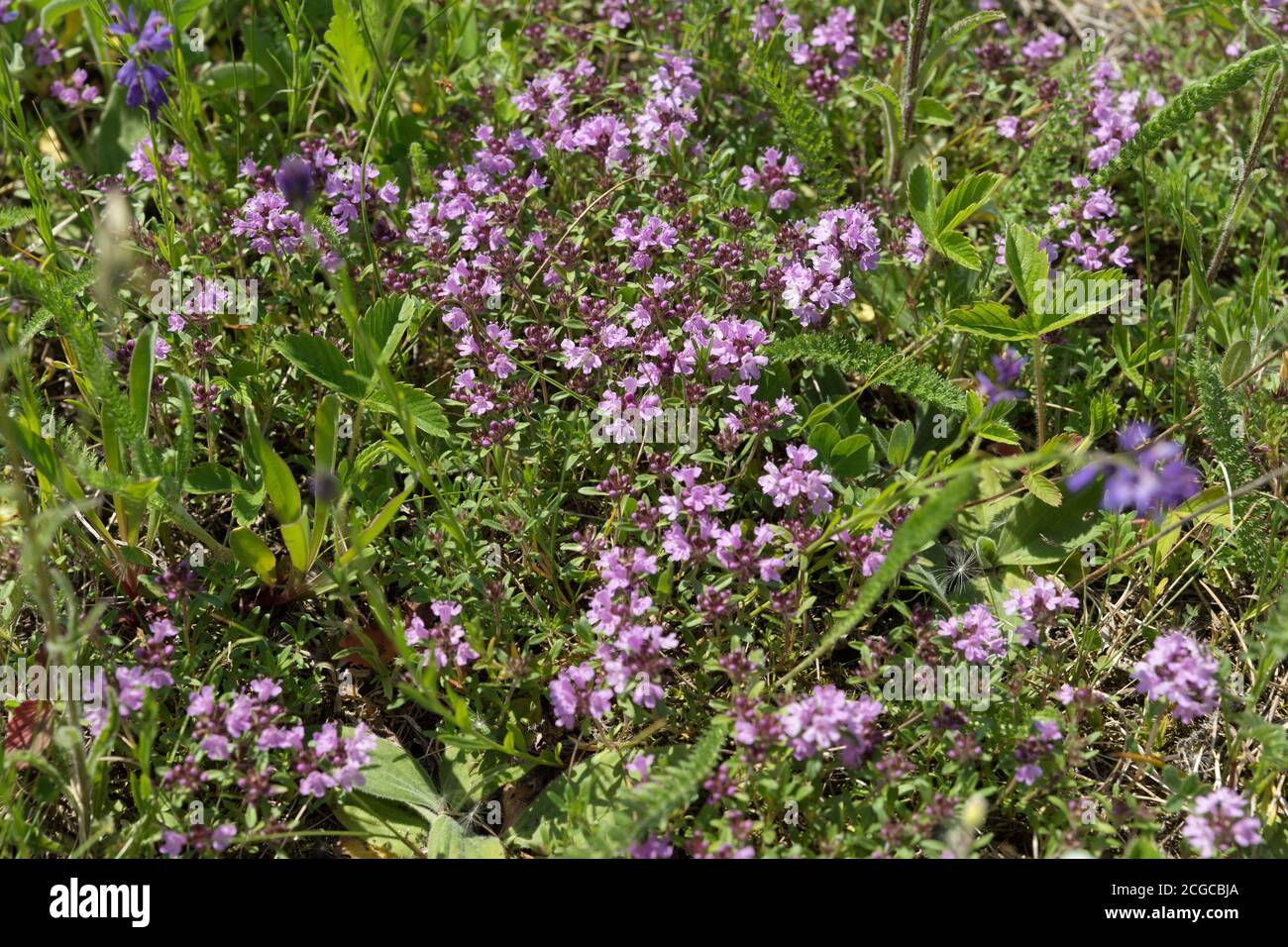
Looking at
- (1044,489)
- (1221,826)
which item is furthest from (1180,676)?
(1044,489)

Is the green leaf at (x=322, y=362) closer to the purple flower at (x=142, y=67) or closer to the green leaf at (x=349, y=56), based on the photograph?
the purple flower at (x=142, y=67)

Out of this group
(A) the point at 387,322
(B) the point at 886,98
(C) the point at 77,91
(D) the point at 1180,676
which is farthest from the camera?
(C) the point at 77,91

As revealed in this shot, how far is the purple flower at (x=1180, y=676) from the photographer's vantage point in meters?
3.22

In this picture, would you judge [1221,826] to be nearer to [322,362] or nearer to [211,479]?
[322,362]

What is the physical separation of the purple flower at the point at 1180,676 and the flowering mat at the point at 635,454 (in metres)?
0.02

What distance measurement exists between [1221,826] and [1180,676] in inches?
16.0

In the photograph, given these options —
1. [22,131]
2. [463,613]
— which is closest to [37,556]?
[463,613]

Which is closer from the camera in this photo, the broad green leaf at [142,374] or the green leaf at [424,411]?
the broad green leaf at [142,374]

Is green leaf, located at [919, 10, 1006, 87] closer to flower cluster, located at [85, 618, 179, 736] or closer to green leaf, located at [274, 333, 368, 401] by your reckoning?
green leaf, located at [274, 333, 368, 401]

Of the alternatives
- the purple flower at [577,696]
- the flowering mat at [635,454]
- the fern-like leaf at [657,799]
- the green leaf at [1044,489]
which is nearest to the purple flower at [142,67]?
the flowering mat at [635,454]

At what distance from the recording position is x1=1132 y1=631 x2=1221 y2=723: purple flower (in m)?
3.22

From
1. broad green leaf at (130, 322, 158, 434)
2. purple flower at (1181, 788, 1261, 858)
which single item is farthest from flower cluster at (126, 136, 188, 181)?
purple flower at (1181, 788, 1261, 858)

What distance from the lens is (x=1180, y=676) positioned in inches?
127

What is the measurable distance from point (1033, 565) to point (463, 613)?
1.96 m
